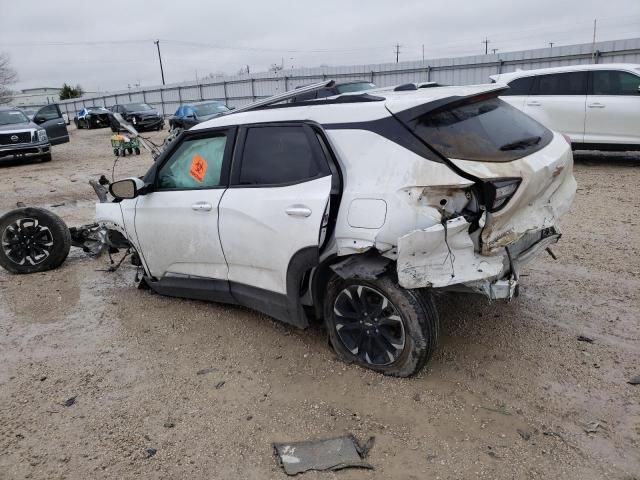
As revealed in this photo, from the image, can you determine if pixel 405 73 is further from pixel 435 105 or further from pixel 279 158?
pixel 435 105

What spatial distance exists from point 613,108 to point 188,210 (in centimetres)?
834

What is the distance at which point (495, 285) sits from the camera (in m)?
2.97

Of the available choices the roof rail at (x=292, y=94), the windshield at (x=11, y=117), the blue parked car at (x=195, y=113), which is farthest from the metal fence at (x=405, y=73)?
the roof rail at (x=292, y=94)

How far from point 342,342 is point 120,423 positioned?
4.72ft

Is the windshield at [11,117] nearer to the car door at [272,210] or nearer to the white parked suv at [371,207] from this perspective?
the white parked suv at [371,207]

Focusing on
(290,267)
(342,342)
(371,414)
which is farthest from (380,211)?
(371,414)

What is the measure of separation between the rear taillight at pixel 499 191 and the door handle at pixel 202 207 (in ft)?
6.51

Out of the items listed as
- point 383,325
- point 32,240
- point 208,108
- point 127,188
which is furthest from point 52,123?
point 383,325

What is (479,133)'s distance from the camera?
3.15 metres

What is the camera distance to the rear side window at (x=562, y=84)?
31.3 ft

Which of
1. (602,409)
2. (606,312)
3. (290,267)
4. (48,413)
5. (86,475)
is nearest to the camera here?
(86,475)

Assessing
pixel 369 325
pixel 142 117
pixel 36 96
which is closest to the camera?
pixel 369 325

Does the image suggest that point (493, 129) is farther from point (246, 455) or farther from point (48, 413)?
point (48, 413)

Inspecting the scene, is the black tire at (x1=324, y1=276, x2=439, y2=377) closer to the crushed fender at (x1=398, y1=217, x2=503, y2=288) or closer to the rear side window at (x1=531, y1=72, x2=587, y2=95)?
the crushed fender at (x1=398, y1=217, x2=503, y2=288)
